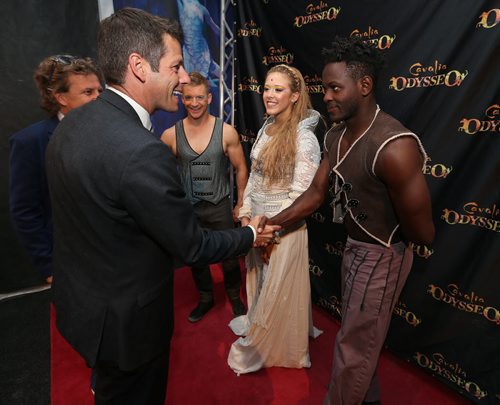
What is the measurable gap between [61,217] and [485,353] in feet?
10.0

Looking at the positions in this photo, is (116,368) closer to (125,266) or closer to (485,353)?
(125,266)

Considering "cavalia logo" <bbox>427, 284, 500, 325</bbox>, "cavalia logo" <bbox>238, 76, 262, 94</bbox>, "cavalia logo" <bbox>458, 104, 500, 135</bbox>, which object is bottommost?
"cavalia logo" <bbox>427, 284, 500, 325</bbox>

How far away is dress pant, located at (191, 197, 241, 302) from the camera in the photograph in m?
3.38

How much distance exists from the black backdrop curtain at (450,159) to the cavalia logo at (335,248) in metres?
0.77

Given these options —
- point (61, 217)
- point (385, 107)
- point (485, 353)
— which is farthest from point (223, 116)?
point (485, 353)

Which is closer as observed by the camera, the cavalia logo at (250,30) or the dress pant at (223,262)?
the dress pant at (223,262)

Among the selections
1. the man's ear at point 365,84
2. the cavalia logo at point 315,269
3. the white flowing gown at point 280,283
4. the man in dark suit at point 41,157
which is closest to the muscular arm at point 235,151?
the white flowing gown at point 280,283

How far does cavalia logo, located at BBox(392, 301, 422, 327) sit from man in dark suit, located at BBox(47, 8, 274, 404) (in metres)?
2.12

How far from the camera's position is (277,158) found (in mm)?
2473

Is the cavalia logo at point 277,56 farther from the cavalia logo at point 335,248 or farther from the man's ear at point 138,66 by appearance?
the man's ear at point 138,66

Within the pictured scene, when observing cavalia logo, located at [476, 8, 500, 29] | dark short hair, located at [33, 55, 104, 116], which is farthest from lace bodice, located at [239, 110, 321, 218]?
dark short hair, located at [33, 55, 104, 116]

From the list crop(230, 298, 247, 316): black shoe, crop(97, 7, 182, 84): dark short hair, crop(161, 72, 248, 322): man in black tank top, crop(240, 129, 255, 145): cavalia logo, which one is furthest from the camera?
crop(240, 129, 255, 145): cavalia logo

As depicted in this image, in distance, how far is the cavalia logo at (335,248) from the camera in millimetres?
3420

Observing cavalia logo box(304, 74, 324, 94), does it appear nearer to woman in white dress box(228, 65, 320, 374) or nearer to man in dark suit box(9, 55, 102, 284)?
woman in white dress box(228, 65, 320, 374)
